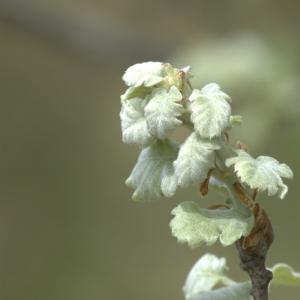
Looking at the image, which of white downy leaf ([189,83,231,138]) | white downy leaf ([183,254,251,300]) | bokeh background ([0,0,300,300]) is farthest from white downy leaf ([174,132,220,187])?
bokeh background ([0,0,300,300])

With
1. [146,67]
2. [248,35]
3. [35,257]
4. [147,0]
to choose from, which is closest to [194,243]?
[146,67]

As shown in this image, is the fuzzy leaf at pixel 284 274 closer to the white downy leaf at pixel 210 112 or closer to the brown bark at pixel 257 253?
the brown bark at pixel 257 253

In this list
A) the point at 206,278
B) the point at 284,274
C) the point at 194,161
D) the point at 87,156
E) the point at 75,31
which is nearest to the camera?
the point at 194,161

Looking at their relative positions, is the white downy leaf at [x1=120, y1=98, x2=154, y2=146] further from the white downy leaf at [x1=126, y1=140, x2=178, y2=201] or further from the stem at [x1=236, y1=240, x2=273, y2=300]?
the stem at [x1=236, y1=240, x2=273, y2=300]

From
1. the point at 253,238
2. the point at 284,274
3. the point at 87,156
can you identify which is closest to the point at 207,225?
the point at 253,238

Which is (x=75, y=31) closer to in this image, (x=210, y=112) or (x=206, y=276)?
(x=206, y=276)

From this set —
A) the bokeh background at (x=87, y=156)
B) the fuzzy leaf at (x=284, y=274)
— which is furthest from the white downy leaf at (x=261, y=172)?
the bokeh background at (x=87, y=156)
